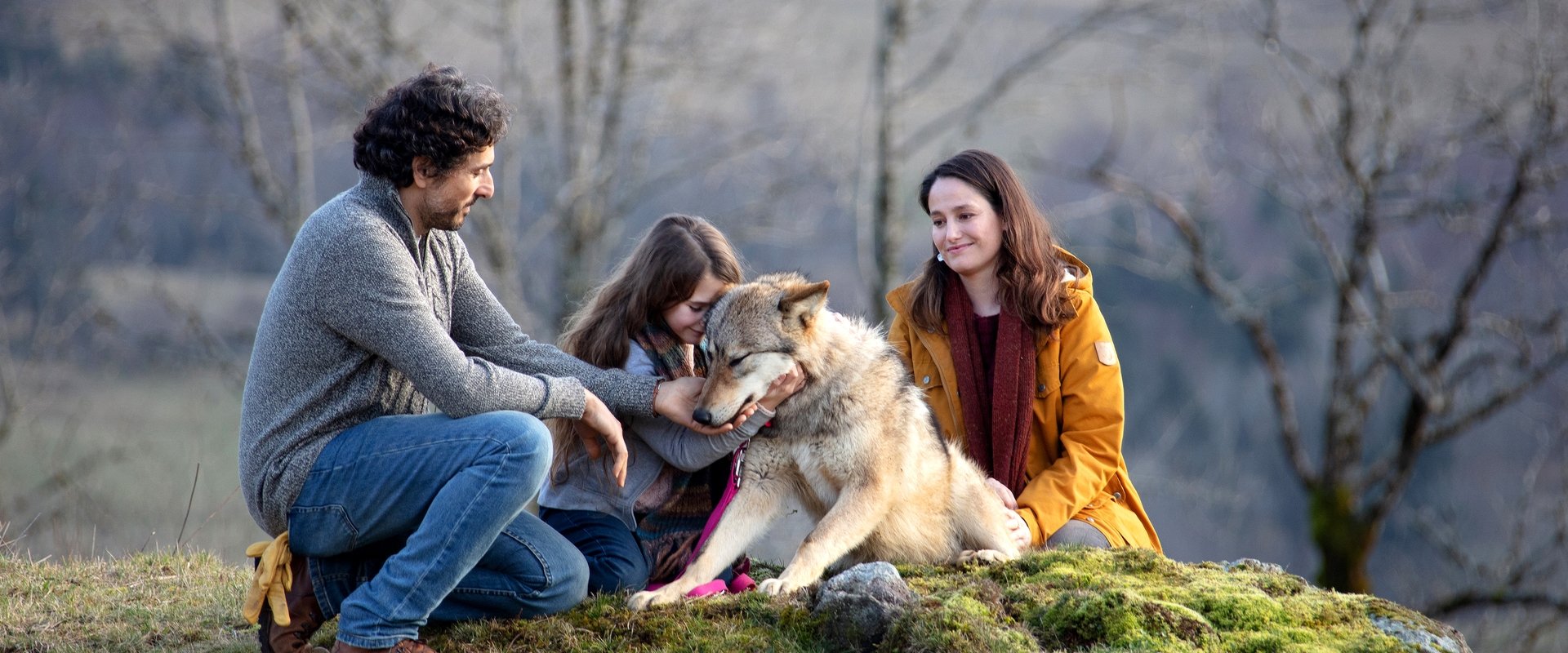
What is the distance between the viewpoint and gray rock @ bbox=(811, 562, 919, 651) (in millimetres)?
3689

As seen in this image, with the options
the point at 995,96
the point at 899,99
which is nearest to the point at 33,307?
the point at 899,99

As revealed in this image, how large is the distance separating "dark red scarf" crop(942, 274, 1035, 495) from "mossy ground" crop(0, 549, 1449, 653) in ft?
2.16

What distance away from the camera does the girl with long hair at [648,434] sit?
4.43 metres

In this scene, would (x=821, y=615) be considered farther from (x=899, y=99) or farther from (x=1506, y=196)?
(x=1506, y=196)

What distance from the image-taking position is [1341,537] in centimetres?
1331

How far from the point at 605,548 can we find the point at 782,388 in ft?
3.26

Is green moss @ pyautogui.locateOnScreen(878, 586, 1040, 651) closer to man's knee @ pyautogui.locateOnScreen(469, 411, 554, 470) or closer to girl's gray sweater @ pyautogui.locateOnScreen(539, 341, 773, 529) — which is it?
girl's gray sweater @ pyautogui.locateOnScreen(539, 341, 773, 529)

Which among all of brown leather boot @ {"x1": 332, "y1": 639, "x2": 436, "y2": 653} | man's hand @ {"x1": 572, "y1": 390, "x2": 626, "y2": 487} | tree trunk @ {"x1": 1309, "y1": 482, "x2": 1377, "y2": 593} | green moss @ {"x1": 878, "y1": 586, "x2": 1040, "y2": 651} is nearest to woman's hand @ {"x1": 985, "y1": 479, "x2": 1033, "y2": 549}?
green moss @ {"x1": 878, "y1": 586, "x2": 1040, "y2": 651}

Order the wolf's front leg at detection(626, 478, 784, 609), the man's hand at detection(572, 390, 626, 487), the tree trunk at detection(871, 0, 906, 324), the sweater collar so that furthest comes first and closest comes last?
the tree trunk at detection(871, 0, 906, 324), the wolf's front leg at detection(626, 478, 784, 609), the man's hand at detection(572, 390, 626, 487), the sweater collar

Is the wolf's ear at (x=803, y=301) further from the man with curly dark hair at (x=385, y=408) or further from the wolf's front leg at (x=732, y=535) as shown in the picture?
the man with curly dark hair at (x=385, y=408)

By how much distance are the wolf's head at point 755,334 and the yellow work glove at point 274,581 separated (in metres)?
1.53

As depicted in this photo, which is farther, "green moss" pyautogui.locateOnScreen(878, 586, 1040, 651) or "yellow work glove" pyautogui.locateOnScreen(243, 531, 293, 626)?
"yellow work glove" pyautogui.locateOnScreen(243, 531, 293, 626)

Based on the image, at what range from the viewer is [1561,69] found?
501 inches

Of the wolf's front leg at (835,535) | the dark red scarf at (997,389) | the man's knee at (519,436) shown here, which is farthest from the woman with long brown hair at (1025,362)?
the man's knee at (519,436)
